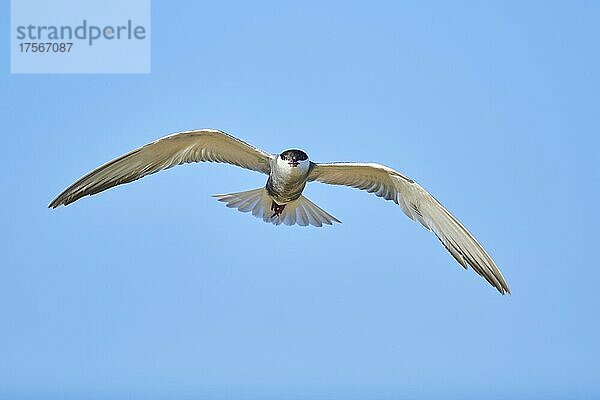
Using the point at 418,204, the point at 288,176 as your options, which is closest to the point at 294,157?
the point at 288,176

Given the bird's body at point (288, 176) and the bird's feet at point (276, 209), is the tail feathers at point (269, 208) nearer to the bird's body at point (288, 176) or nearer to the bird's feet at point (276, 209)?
the bird's feet at point (276, 209)

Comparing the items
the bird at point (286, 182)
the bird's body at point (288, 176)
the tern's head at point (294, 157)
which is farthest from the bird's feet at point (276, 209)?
the tern's head at point (294, 157)

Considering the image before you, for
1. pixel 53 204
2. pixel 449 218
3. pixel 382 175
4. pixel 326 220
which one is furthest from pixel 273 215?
pixel 53 204

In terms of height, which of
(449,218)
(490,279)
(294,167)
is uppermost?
(294,167)

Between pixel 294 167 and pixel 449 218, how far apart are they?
0.88m

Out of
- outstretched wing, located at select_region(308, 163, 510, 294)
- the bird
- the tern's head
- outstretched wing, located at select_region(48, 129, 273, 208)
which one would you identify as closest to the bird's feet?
the bird

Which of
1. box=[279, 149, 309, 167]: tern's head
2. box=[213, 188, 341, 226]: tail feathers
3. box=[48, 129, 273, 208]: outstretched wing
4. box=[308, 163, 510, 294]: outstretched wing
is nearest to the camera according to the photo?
box=[48, 129, 273, 208]: outstretched wing

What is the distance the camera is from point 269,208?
5555mm

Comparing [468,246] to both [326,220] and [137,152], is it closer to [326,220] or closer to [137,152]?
[326,220]

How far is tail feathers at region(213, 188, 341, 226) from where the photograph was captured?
18.1ft

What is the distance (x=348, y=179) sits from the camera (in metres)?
5.40

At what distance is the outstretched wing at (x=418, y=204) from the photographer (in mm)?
4899

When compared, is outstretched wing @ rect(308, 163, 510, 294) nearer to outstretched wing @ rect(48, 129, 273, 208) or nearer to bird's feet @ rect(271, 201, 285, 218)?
bird's feet @ rect(271, 201, 285, 218)

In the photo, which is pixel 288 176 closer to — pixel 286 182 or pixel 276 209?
pixel 286 182
